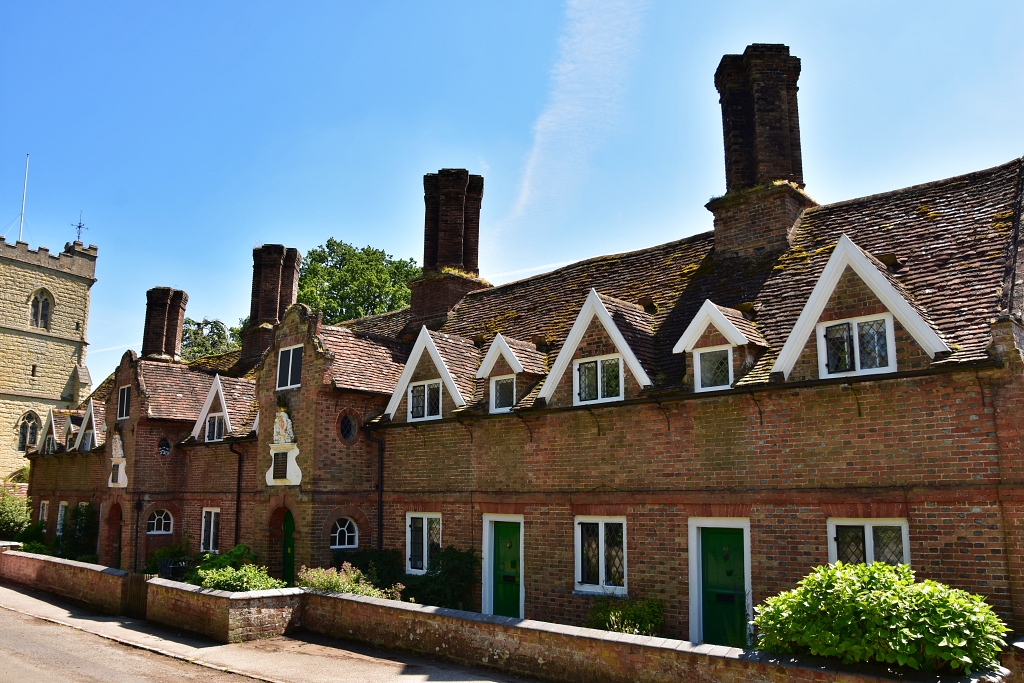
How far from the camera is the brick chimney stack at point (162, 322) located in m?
35.3

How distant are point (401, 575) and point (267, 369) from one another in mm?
6732

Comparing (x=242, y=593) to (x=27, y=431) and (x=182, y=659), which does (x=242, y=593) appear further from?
(x=27, y=431)

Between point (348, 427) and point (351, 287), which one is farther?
point (351, 287)

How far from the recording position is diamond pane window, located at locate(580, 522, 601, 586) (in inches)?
585

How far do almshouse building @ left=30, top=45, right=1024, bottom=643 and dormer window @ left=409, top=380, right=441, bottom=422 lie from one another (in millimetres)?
100

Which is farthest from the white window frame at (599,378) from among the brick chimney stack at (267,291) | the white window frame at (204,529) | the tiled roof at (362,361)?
the brick chimney stack at (267,291)

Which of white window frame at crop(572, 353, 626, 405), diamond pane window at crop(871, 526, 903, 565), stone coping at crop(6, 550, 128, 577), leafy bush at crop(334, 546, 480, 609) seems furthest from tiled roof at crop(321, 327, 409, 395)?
diamond pane window at crop(871, 526, 903, 565)

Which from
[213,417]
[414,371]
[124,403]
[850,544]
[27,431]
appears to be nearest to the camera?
[850,544]

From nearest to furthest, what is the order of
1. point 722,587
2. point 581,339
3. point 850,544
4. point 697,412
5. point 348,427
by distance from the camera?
point 850,544 < point 722,587 < point 697,412 < point 581,339 < point 348,427

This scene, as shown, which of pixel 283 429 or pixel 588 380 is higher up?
pixel 588 380

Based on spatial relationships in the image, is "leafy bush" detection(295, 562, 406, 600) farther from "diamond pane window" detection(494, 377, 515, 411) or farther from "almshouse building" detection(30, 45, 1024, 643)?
"diamond pane window" detection(494, 377, 515, 411)

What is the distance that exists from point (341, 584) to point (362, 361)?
6193 millimetres

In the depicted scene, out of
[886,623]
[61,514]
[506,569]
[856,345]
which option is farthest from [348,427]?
[61,514]

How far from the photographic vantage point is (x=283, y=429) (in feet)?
64.0
